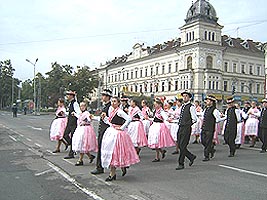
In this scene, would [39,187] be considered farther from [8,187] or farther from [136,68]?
[136,68]

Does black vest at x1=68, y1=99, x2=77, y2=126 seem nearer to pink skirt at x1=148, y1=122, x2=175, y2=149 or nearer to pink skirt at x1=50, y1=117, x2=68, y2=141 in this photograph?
pink skirt at x1=50, y1=117, x2=68, y2=141

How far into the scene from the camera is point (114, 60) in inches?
4338

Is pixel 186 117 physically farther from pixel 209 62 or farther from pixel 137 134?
pixel 209 62

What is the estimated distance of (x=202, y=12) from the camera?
70.9m

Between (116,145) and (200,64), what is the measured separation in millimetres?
65863

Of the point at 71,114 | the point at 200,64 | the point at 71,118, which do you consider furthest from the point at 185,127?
the point at 200,64

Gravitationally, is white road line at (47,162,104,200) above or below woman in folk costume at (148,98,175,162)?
below

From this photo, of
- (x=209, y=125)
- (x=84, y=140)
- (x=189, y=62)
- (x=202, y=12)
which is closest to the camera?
(x=84, y=140)

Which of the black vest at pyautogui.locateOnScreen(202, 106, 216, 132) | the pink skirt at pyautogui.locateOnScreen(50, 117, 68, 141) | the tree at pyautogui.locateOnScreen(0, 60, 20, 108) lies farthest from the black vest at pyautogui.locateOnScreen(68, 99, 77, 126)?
the tree at pyautogui.locateOnScreen(0, 60, 20, 108)

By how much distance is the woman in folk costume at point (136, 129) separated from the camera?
11633 millimetres

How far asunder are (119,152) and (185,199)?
1.90 m

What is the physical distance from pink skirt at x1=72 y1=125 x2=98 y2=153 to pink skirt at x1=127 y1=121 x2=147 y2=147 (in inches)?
85.0

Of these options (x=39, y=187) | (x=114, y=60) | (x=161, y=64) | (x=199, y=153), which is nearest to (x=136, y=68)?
(x=161, y=64)

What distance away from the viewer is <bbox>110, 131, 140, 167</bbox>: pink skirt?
7.67 metres
